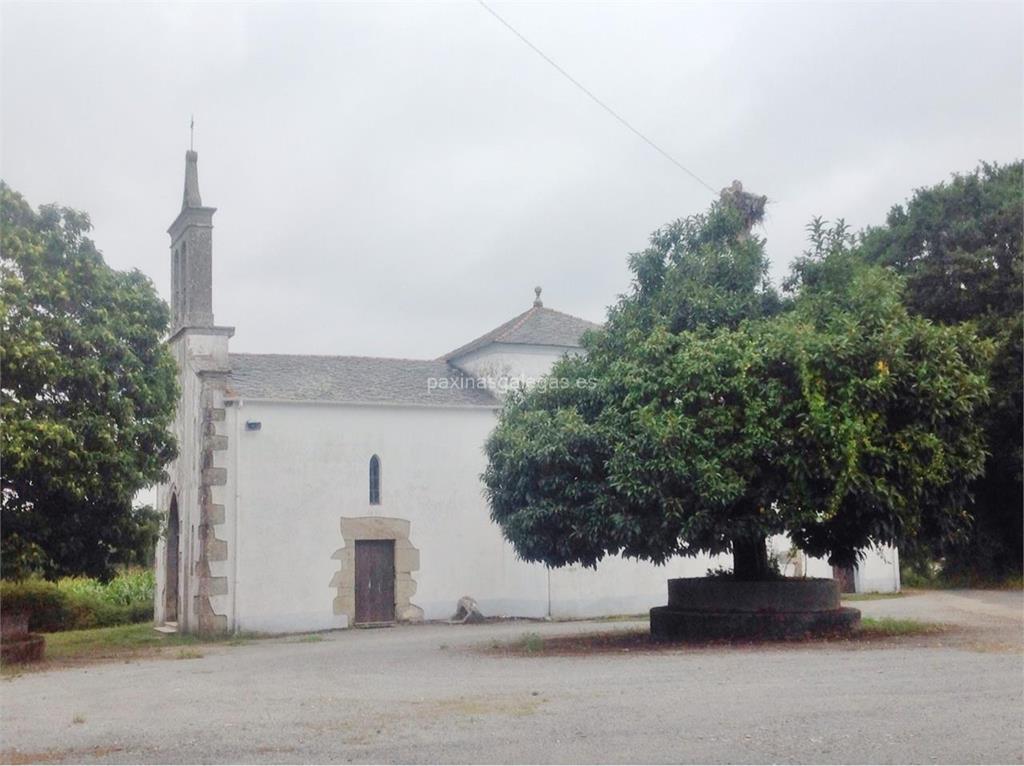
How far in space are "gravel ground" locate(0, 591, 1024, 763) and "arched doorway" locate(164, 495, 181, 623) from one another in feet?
32.8

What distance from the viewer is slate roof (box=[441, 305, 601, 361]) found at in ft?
99.2

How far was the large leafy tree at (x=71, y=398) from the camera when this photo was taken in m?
18.2

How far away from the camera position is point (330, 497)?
88.5 ft

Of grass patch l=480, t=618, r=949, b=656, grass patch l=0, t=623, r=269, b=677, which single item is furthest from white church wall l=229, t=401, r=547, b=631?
grass patch l=480, t=618, r=949, b=656

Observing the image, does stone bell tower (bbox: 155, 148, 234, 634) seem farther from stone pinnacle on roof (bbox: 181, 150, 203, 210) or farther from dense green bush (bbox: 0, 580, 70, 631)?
dense green bush (bbox: 0, 580, 70, 631)

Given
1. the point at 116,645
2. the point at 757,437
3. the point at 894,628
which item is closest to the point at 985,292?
the point at 894,628

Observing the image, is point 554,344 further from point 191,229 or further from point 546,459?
point 546,459

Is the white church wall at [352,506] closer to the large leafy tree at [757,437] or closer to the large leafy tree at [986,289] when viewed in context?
the large leafy tree at [757,437]

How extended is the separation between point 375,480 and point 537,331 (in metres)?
6.25

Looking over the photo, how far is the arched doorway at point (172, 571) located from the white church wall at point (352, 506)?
3967 mm

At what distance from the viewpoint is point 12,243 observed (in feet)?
62.5

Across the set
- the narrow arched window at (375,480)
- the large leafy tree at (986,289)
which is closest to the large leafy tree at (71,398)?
the narrow arched window at (375,480)

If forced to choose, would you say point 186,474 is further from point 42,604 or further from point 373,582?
point 42,604

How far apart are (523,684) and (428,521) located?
13896 millimetres
